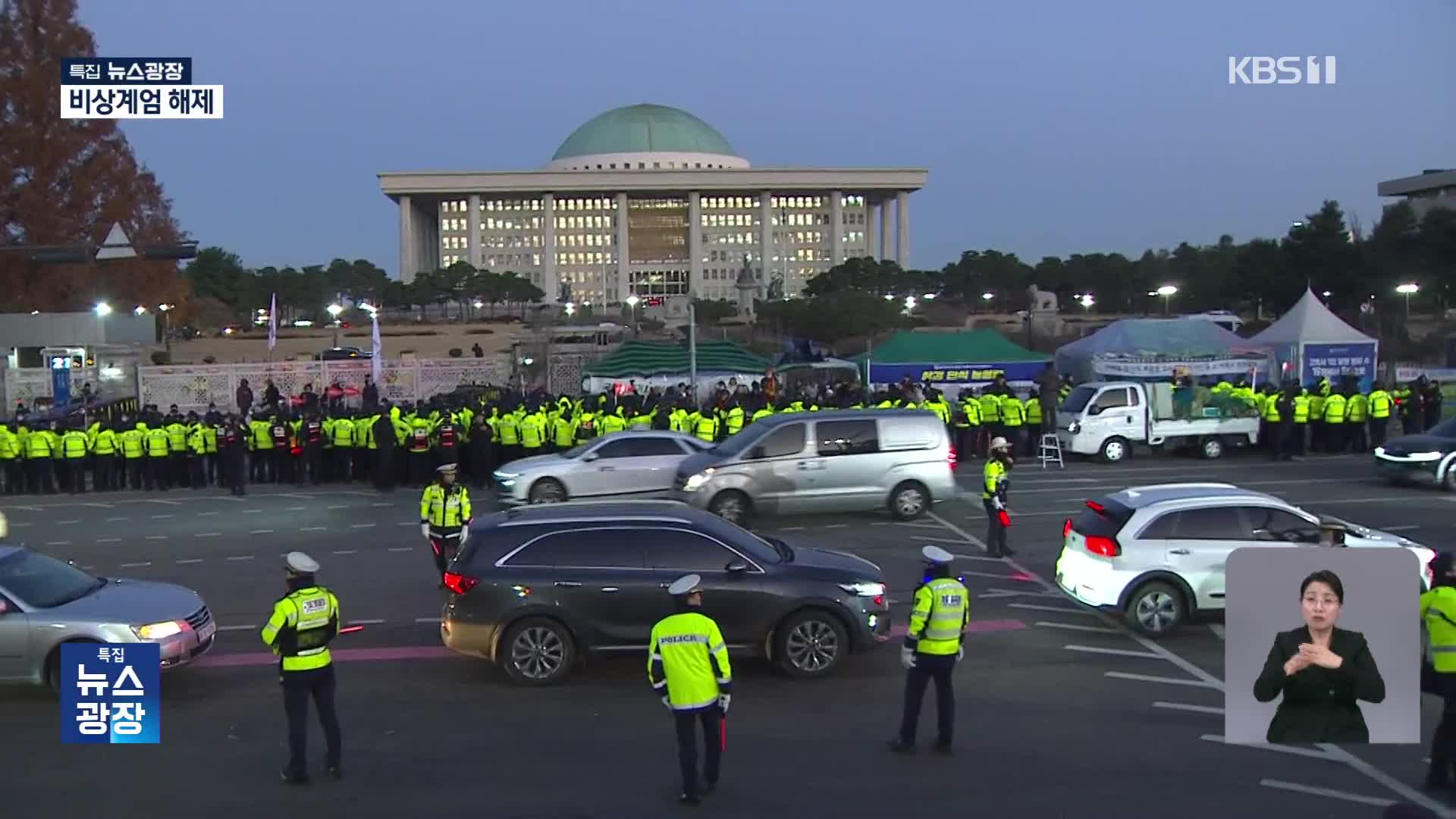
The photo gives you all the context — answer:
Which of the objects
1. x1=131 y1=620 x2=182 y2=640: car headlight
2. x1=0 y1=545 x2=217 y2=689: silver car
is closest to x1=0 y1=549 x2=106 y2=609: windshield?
x1=0 y1=545 x2=217 y2=689: silver car

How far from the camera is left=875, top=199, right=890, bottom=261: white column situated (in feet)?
436

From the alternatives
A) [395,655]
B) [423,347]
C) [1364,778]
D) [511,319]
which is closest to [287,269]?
[511,319]

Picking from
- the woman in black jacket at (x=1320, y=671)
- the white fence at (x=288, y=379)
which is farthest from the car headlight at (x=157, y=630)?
the white fence at (x=288, y=379)

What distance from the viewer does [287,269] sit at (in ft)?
279

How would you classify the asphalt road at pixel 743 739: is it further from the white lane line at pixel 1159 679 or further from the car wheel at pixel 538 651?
the car wheel at pixel 538 651

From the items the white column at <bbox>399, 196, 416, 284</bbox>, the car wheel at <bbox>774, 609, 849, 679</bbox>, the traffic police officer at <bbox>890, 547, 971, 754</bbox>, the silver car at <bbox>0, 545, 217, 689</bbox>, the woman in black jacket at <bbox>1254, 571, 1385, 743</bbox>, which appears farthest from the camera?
the white column at <bbox>399, 196, 416, 284</bbox>

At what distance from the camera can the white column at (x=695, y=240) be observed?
12925 cm

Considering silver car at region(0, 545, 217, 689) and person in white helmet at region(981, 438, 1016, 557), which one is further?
person in white helmet at region(981, 438, 1016, 557)

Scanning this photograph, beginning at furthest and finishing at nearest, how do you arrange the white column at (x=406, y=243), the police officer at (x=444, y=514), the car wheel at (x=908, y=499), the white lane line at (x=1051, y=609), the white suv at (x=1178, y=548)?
the white column at (x=406, y=243), the car wheel at (x=908, y=499), the police officer at (x=444, y=514), the white lane line at (x=1051, y=609), the white suv at (x=1178, y=548)

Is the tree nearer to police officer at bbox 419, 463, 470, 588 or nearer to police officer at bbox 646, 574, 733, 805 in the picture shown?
police officer at bbox 419, 463, 470, 588

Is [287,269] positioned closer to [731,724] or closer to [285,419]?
[285,419]

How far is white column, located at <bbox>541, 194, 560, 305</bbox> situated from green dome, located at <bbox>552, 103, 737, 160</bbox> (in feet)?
56.6

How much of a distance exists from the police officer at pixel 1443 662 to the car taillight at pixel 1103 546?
13.7ft

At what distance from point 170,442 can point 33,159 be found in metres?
29.1
